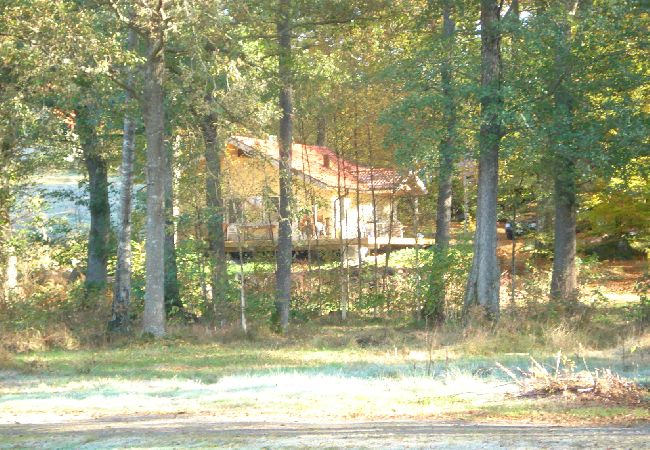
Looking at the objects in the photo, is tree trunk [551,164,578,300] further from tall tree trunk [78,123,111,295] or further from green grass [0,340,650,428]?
tall tree trunk [78,123,111,295]

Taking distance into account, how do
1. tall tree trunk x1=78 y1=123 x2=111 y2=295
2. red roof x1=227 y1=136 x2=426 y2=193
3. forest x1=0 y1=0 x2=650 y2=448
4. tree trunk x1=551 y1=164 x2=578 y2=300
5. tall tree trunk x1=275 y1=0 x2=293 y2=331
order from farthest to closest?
red roof x1=227 y1=136 x2=426 y2=193 < tall tree trunk x1=78 y1=123 x2=111 y2=295 < tree trunk x1=551 y1=164 x2=578 y2=300 < tall tree trunk x1=275 y1=0 x2=293 y2=331 < forest x1=0 y1=0 x2=650 y2=448

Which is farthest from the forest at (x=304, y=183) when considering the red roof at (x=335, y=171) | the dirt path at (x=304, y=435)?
the dirt path at (x=304, y=435)

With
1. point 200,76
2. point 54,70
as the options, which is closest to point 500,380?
point 200,76

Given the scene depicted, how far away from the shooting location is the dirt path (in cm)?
923

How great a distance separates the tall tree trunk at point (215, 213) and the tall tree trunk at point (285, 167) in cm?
178

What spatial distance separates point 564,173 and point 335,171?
1007 cm

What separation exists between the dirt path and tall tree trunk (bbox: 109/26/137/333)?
12573mm

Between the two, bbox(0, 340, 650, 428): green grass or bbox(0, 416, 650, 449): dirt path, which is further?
bbox(0, 340, 650, 428): green grass

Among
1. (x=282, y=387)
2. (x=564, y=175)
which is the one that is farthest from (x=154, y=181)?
(x=564, y=175)

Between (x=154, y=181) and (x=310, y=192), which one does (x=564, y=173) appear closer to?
(x=310, y=192)

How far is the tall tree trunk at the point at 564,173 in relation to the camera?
21.5m

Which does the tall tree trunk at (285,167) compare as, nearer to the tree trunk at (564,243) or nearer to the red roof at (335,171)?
the red roof at (335,171)

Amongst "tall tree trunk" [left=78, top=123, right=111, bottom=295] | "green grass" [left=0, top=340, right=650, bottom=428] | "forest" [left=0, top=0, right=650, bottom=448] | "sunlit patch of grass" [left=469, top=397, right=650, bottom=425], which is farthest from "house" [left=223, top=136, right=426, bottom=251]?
"sunlit patch of grass" [left=469, top=397, right=650, bottom=425]

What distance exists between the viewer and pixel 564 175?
24562mm
